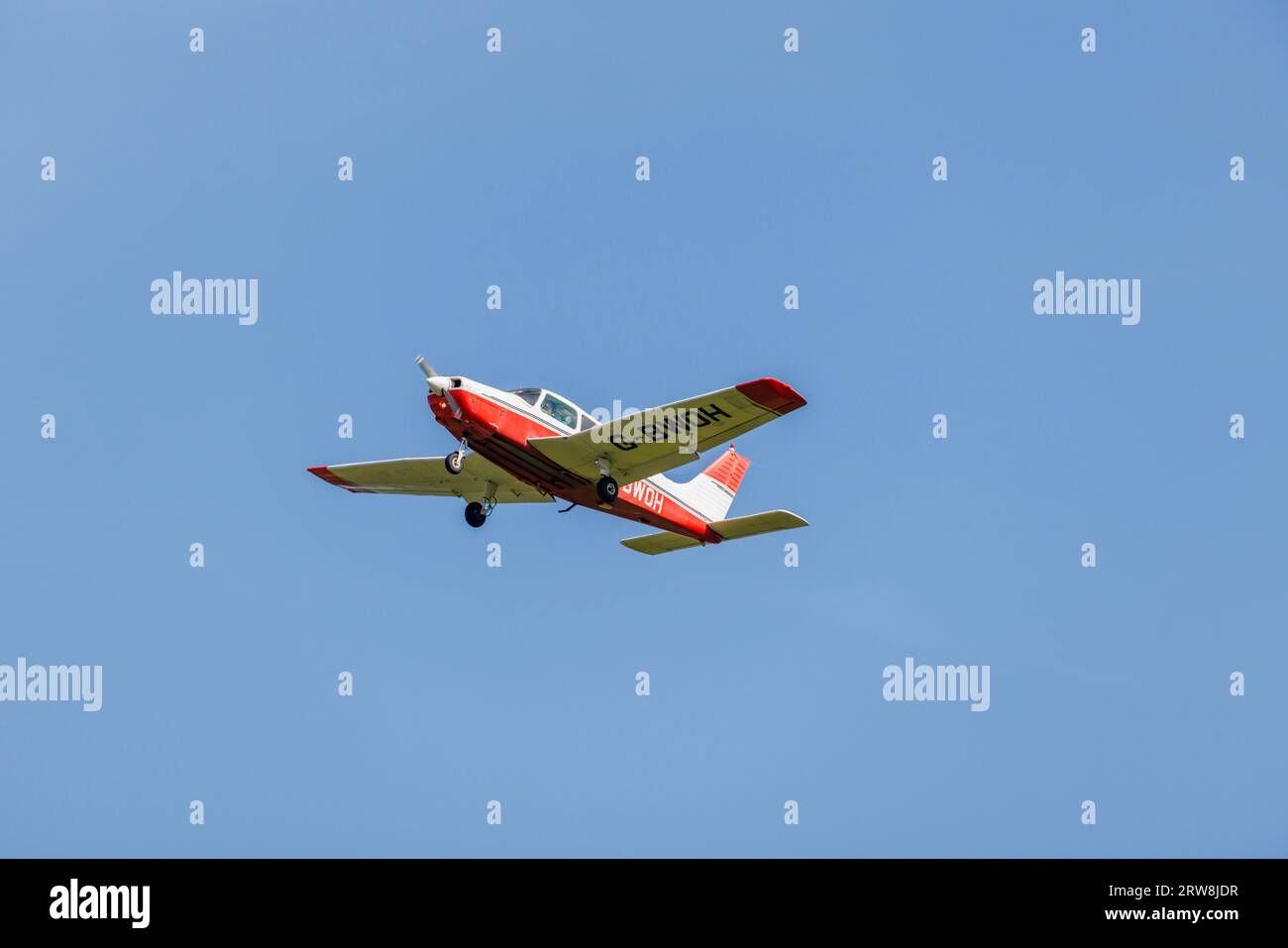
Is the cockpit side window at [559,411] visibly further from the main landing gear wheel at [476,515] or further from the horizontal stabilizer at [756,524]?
the horizontal stabilizer at [756,524]

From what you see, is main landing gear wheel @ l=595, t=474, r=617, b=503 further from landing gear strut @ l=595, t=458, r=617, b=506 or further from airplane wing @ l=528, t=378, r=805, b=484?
airplane wing @ l=528, t=378, r=805, b=484

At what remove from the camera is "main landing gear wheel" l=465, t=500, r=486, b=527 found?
30906 mm

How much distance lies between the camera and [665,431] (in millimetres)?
28344

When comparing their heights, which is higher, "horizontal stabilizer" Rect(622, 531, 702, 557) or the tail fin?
the tail fin

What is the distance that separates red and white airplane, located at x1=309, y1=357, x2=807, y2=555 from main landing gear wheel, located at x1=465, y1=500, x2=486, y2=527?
2cm

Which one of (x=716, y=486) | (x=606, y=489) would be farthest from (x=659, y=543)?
(x=606, y=489)

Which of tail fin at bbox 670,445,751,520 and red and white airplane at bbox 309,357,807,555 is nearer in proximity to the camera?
red and white airplane at bbox 309,357,807,555

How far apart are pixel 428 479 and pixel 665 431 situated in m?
6.98

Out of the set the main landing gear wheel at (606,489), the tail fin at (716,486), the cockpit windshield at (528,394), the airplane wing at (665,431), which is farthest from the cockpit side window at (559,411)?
the tail fin at (716,486)

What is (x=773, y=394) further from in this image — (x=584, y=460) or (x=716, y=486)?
(x=716, y=486)

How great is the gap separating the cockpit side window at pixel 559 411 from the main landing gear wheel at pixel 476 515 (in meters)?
3.33

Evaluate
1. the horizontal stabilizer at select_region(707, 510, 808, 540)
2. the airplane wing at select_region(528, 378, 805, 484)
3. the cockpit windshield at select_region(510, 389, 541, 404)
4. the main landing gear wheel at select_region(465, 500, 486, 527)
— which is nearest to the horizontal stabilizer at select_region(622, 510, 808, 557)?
the horizontal stabilizer at select_region(707, 510, 808, 540)
